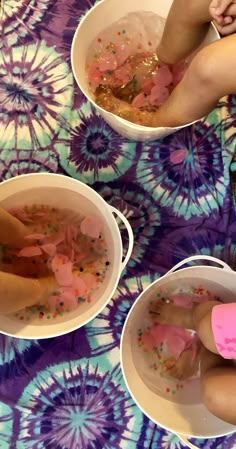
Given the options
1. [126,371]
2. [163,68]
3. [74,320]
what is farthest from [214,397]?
[163,68]

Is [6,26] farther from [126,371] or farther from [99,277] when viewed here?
[126,371]

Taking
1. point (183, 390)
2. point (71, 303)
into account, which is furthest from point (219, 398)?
point (71, 303)

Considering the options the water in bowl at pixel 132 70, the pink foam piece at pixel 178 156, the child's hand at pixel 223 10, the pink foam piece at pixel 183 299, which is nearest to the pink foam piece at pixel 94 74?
the water in bowl at pixel 132 70

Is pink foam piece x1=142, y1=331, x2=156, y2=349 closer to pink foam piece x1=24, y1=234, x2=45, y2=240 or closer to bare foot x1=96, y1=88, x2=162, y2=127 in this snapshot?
pink foam piece x1=24, y1=234, x2=45, y2=240

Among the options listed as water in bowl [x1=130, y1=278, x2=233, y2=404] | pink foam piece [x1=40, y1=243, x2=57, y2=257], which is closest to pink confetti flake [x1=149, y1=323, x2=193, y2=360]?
water in bowl [x1=130, y1=278, x2=233, y2=404]

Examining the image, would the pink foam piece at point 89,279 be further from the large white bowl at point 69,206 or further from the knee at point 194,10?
the knee at point 194,10

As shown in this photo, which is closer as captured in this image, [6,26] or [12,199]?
[12,199]
